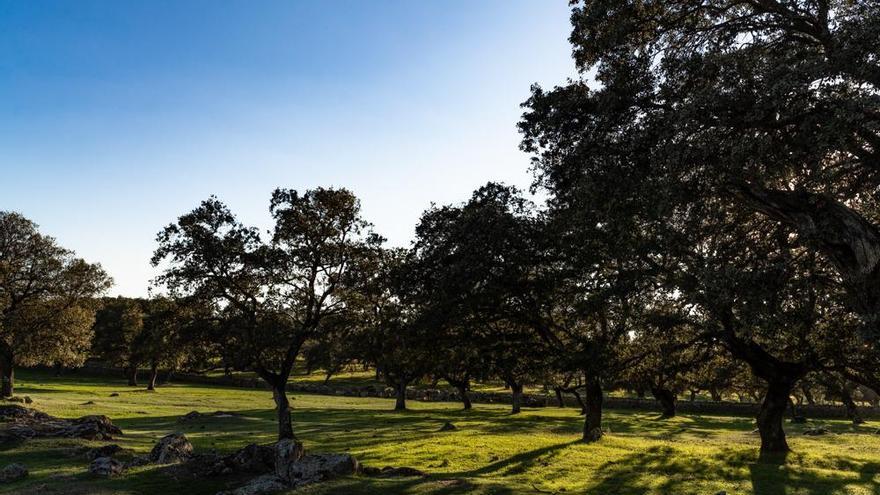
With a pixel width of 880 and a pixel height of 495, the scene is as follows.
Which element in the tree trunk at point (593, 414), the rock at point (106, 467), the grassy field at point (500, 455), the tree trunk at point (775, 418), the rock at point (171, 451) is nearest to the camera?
the grassy field at point (500, 455)

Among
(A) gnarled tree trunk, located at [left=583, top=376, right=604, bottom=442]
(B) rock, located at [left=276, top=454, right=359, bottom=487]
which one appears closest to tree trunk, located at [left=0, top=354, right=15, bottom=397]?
(B) rock, located at [left=276, top=454, right=359, bottom=487]

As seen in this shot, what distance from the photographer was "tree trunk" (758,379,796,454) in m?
32.8

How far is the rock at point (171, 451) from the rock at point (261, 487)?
6611mm

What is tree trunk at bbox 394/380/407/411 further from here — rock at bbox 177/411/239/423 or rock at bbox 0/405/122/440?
rock at bbox 0/405/122/440

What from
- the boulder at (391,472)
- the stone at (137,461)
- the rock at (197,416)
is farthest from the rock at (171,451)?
the rock at (197,416)

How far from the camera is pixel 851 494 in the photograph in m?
22.1

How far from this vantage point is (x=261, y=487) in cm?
1905

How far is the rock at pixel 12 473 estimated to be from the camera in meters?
21.2

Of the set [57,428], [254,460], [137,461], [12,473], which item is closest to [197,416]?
[57,428]

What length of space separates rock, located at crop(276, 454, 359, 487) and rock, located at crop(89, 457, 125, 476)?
748cm

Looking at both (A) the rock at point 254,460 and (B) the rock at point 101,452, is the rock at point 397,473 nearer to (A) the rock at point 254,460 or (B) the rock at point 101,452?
(A) the rock at point 254,460

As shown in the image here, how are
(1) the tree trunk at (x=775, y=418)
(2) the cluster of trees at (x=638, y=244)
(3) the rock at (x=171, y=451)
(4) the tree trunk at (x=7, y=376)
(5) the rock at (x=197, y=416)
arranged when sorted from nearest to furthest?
1. (2) the cluster of trees at (x=638, y=244)
2. (3) the rock at (x=171, y=451)
3. (1) the tree trunk at (x=775, y=418)
4. (5) the rock at (x=197, y=416)
5. (4) the tree trunk at (x=7, y=376)

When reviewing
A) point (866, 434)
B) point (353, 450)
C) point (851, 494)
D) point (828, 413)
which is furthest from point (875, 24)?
point (828, 413)

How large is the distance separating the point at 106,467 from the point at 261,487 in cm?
792
